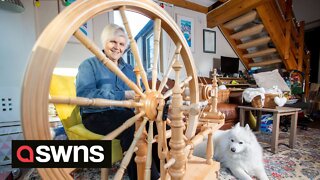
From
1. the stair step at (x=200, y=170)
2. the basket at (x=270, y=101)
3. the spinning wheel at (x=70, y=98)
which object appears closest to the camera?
the spinning wheel at (x=70, y=98)

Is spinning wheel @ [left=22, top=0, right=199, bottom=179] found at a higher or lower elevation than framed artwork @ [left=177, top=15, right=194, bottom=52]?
lower

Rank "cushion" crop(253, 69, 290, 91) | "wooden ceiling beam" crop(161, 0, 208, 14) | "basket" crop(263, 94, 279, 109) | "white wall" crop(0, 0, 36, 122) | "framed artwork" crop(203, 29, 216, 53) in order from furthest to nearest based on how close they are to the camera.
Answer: "framed artwork" crop(203, 29, 216, 53)
"wooden ceiling beam" crop(161, 0, 208, 14)
"cushion" crop(253, 69, 290, 91)
"basket" crop(263, 94, 279, 109)
"white wall" crop(0, 0, 36, 122)

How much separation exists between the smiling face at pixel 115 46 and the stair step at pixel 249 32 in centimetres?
295

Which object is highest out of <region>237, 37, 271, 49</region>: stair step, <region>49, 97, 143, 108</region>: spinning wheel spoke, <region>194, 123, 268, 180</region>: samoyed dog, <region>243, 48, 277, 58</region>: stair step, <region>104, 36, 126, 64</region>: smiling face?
<region>237, 37, 271, 49</region>: stair step

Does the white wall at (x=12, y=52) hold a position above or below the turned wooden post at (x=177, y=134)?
above

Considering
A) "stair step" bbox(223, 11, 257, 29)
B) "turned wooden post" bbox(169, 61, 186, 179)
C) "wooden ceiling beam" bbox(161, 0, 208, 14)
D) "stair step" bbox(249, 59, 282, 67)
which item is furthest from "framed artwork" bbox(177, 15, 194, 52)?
"turned wooden post" bbox(169, 61, 186, 179)

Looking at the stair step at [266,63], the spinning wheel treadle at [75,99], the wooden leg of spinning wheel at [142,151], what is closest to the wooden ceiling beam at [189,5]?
the stair step at [266,63]

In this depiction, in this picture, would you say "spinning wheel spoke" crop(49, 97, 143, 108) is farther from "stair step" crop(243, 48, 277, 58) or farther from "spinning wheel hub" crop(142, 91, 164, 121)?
"stair step" crop(243, 48, 277, 58)

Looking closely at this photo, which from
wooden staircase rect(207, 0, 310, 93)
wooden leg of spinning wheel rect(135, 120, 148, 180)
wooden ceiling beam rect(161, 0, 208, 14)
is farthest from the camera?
wooden ceiling beam rect(161, 0, 208, 14)

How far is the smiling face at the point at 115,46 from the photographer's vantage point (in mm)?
877

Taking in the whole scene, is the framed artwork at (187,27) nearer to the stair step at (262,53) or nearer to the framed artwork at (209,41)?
the framed artwork at (209,41)

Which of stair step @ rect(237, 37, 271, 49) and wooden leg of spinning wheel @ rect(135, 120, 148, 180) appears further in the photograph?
stair step @ rect(237, 37, 271, 49)

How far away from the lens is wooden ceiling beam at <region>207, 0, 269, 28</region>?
2.60 m

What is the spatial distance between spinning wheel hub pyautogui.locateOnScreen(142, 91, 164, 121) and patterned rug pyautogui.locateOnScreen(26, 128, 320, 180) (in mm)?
1009
